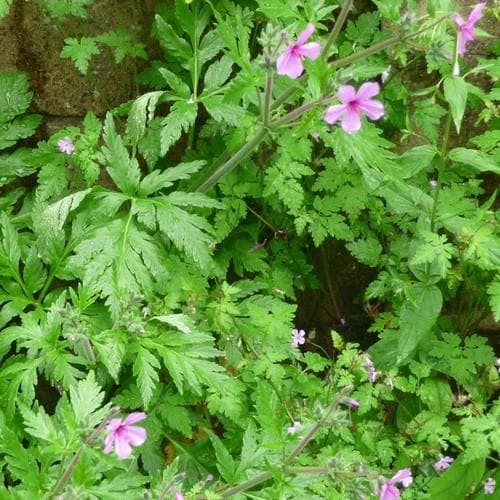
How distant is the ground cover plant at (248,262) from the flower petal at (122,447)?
15 cm

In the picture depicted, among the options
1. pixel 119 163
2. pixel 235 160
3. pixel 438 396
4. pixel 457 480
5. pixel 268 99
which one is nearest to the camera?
pixel 268 99

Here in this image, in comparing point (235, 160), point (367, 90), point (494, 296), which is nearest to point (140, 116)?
point (235, 160)

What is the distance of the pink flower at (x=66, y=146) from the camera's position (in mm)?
3287

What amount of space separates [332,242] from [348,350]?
1.11 metres

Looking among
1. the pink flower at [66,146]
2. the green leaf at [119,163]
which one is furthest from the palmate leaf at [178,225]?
the pink flower at [66,146]

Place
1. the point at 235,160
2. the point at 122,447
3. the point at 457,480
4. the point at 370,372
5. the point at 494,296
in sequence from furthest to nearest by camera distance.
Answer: the point at 457,480 → the point at 370,372 → the point at 494,296 → the point at 235,160 → the point at 122,447

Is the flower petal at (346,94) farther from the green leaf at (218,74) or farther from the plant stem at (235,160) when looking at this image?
the green leaf at (218,74)

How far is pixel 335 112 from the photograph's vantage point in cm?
220

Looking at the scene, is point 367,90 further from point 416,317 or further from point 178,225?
point 416,317

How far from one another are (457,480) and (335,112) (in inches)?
83.4

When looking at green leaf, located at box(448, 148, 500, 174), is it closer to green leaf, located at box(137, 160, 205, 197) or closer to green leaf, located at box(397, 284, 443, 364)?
green leaf, located at box(397, 284, 443, 364)

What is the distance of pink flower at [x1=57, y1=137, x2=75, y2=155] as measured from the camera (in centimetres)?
329

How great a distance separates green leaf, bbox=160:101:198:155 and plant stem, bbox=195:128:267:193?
0.75 ft

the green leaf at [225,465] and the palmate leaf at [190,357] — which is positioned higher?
the palmate leaf at [190,357]
